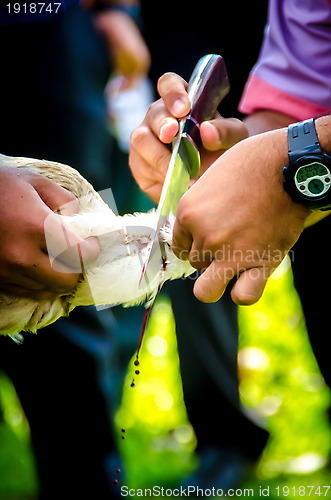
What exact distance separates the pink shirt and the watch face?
0.66 meters

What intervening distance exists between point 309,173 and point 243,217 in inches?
5.6

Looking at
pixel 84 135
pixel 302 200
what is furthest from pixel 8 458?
pixel 302 200

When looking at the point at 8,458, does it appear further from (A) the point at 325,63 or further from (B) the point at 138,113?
(A) the point at 325,63

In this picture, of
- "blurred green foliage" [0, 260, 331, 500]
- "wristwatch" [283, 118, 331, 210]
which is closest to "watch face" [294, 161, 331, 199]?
"wristwatch" [283, 118, 331, 210]

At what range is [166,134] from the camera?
1.01m

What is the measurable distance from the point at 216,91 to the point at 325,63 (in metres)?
0.52

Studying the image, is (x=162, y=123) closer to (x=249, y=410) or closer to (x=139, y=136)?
(x=139, y=136)

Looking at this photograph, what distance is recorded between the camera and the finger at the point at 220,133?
100 cm

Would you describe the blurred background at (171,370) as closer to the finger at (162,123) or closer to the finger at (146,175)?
the finger at (146,175)

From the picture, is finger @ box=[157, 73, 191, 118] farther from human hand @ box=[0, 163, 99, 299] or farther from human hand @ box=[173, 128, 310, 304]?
human hand @ box=[0, 163, 99, 299]

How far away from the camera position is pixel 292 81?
141cm

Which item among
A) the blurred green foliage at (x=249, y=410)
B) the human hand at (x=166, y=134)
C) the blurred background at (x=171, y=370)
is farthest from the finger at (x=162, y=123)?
the blurred green foliage at (x=249, y=410)

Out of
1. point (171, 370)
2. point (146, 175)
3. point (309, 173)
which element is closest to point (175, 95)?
point (146, 175)

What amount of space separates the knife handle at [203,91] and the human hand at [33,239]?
0.33m
